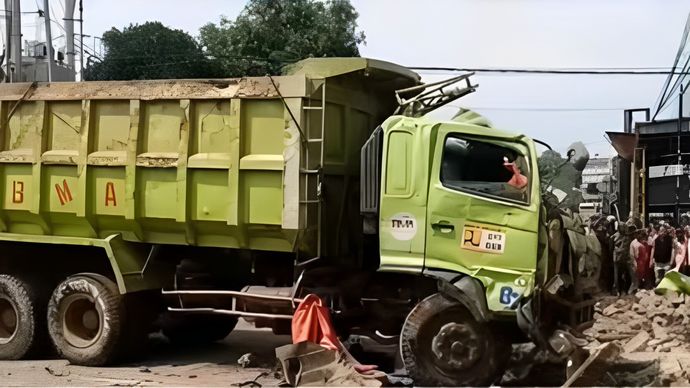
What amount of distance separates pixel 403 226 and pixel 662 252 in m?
9.30

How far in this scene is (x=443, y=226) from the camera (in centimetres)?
617

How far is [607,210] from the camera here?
2550cm

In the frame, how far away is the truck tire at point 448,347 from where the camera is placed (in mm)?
6148

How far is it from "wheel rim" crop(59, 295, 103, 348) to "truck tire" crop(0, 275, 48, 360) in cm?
43

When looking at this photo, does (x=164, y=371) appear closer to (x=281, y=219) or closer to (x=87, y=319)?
(x=87, y=319)

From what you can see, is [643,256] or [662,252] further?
[643,256]

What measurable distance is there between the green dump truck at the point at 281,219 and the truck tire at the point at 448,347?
0.02 m

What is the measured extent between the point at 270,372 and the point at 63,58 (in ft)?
59.1

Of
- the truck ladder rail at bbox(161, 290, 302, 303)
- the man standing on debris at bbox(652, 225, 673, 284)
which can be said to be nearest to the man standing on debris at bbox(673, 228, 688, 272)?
the man standing on debris at bbox(652, 225, 673, 284)

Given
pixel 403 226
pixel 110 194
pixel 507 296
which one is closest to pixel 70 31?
pixel 110 194

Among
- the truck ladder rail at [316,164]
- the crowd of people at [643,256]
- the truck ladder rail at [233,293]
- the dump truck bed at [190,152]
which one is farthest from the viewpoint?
the crowd of people at [643,256]

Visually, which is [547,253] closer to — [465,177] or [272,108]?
[465,177]

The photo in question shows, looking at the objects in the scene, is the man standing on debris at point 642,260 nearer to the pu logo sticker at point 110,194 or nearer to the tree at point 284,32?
the pu logo sticker at point 110,194

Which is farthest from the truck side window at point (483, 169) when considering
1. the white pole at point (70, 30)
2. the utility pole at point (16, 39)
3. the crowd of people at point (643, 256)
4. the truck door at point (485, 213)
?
the white pole at point (70, 30)
